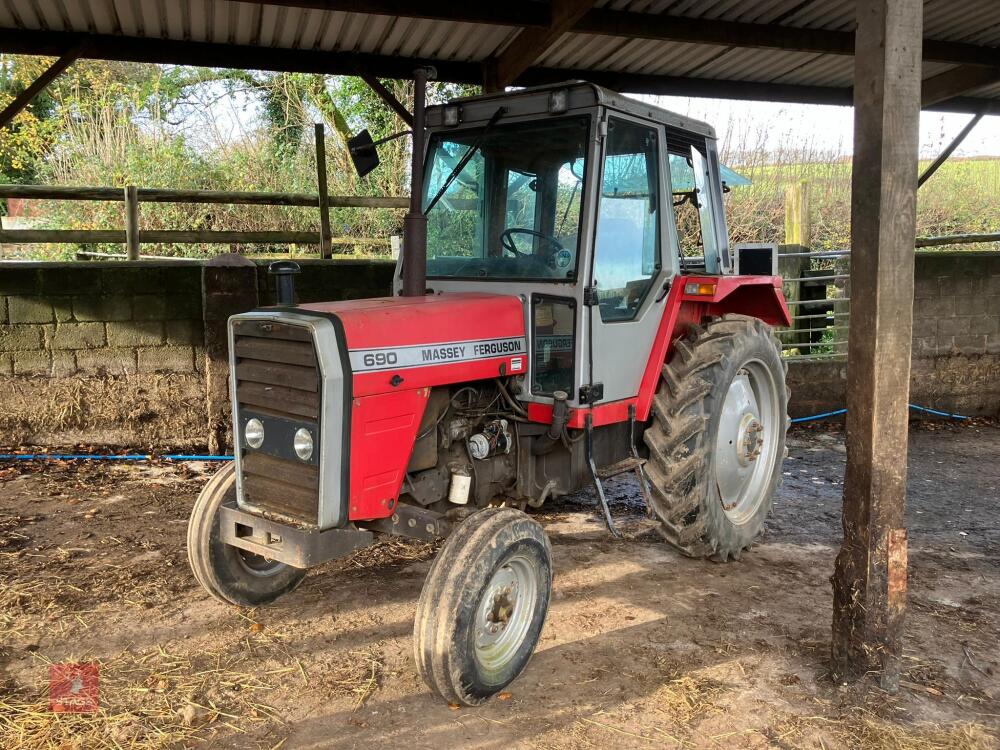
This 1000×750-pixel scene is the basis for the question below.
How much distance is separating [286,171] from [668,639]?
13.3 meters

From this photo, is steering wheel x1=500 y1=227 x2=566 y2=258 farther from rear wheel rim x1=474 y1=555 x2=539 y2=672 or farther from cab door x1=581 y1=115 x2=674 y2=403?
rear wheel rim x1=474 y1=555 x2=539 y2=672

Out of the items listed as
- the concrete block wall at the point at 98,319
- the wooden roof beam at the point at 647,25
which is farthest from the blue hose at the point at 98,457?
the wooden roof beam at the point at 647,25

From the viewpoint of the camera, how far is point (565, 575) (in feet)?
13.2

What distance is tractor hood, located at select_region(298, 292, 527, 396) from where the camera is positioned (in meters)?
2.91

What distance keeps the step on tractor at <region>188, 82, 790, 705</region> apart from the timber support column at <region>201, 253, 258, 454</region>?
8.34 feet

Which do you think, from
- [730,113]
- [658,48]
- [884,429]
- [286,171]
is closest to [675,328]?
[884,429]

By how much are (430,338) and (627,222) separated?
1.23m

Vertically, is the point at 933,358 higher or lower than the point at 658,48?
lower

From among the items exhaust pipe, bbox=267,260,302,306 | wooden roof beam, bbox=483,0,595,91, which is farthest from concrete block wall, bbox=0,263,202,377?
exhaust pipe, bbox=267,260,302,306

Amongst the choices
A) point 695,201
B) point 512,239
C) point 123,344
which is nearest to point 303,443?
point 512,239

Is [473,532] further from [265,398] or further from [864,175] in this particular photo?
[864,175]

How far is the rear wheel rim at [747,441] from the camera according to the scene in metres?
4.38

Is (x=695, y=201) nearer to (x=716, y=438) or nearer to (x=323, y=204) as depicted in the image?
(x=716, y=438)

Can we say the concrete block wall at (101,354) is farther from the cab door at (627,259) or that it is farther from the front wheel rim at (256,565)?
the cab door at (627,259)
